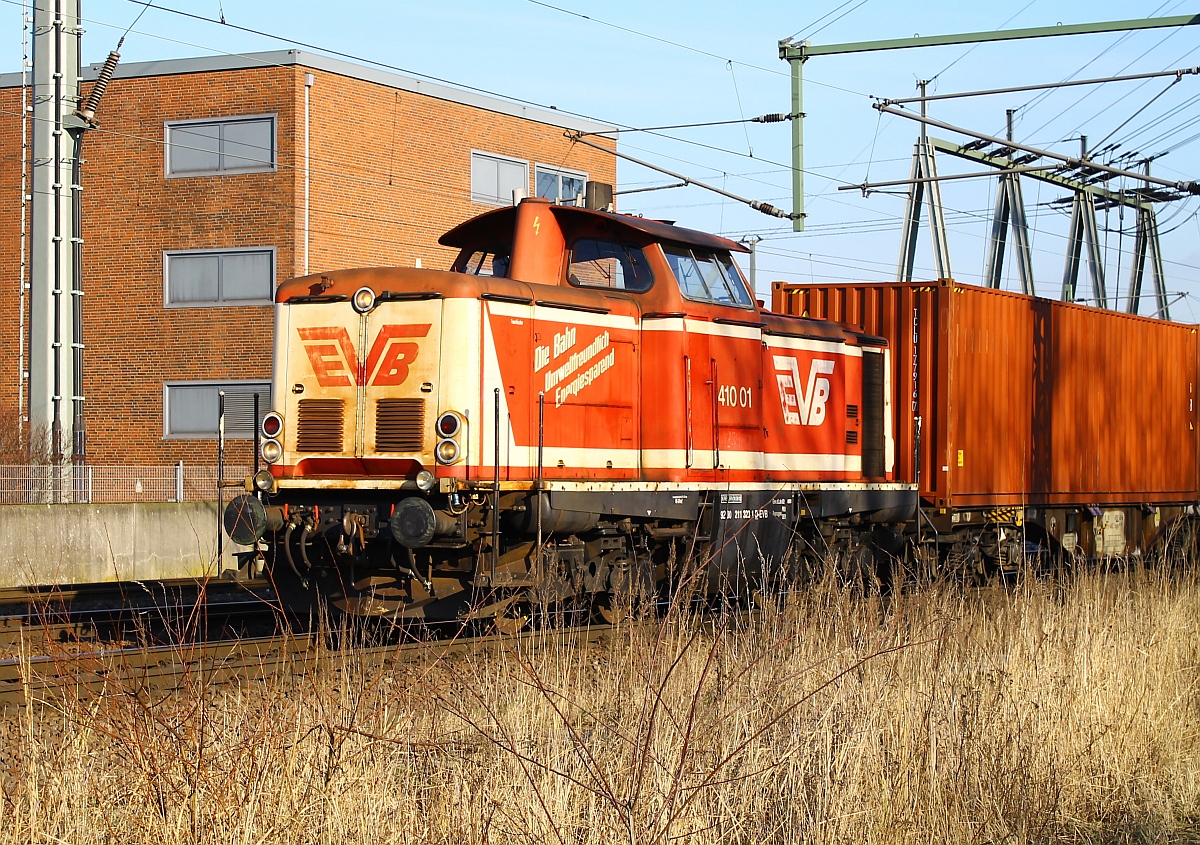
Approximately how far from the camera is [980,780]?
621cm

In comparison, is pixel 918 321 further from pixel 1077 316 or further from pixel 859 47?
pixel 859 47

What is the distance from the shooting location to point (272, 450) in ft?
35.8

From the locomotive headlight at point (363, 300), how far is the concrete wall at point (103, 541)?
23.2 feet

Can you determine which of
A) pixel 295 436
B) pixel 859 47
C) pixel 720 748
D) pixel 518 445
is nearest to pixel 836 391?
pixel 518 445

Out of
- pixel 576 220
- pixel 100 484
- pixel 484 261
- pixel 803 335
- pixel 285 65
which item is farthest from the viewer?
pixel 285 65

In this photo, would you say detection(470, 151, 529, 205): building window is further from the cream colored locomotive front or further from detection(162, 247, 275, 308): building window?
the cream colored locomotive front

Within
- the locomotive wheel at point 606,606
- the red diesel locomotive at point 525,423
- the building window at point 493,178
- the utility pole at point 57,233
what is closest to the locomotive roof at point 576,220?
the red diesel locomotive at point 525,423

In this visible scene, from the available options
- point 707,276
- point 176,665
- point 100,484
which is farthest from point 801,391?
point 100,484

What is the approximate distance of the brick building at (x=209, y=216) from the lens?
97.8 feet

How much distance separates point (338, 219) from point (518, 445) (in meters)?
21.1

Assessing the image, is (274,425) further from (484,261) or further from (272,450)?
(484,261)

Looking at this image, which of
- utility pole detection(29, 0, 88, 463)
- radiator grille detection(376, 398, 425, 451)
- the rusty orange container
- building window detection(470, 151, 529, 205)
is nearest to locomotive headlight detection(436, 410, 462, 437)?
radiator grille detection(376, 398, 425, 451)

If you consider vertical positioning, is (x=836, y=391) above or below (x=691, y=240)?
below

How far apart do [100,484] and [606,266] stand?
12.1m
